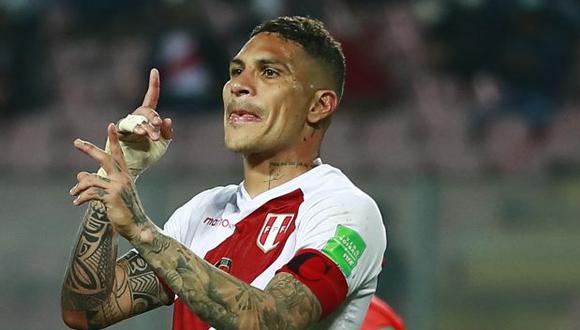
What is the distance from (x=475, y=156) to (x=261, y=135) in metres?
5.65

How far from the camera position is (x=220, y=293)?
3.13 meters

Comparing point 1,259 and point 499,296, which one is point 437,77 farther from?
point 1,259

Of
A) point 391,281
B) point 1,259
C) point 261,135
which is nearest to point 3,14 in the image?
point 1,259

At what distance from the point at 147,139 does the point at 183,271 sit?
64 cm

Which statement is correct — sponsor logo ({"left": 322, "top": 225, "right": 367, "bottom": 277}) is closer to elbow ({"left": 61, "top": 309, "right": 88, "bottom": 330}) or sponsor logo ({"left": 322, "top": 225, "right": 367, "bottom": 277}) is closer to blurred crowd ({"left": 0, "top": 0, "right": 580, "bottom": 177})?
elbow ({"left": 61, "top": 309, "right": 88, "bottom": 330})

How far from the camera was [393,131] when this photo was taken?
9414mm

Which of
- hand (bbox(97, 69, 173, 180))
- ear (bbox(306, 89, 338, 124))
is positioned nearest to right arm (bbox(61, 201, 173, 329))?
hand (bbox(97, 69, 173, 180))

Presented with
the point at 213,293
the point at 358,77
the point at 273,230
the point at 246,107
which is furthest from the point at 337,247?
the point at 358,77

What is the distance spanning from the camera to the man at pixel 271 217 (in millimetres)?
3348

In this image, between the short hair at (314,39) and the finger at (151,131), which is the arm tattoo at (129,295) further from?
the short hair at (314,39)

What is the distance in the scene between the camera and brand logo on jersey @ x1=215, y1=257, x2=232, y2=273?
357 centimetres

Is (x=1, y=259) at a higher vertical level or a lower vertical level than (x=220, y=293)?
lower

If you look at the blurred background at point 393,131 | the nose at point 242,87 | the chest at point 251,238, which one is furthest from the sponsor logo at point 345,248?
the blurred background at point 393,131

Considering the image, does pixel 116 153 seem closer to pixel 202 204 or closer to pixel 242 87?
pixel 242 87
